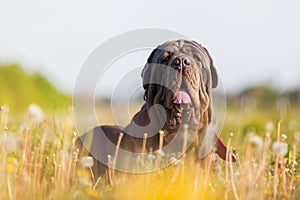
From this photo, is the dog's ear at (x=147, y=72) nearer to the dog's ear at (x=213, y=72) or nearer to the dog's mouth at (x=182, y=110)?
the dog's mouth at (x=182, y=110)

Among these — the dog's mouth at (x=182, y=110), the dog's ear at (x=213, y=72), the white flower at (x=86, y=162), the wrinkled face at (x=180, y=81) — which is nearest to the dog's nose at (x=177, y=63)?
the wrinkled face at (x=180, y=81)

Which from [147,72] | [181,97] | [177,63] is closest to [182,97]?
[181,97]

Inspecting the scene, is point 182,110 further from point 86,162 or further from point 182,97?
point 86,162

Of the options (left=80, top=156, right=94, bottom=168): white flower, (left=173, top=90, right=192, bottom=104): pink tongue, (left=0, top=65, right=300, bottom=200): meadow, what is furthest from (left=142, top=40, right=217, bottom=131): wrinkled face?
(left=80, top=156, right=94, bottom=168): white flower

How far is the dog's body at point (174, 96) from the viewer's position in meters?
5.02

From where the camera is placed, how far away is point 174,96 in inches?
197

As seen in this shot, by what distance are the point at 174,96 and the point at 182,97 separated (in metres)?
0.06

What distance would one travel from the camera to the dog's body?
16.5ft

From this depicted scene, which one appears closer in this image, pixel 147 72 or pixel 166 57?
pixel 166 57

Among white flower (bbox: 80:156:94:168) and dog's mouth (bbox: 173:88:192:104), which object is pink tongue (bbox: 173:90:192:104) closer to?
dog's mouth (bbox: 173:88:192:104)

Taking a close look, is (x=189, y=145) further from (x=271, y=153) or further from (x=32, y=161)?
(x=32, y=161)

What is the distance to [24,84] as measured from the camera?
58.7 ft

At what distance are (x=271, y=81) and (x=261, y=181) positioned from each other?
17.7 m

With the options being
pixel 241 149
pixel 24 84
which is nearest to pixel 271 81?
pixel 24 84
